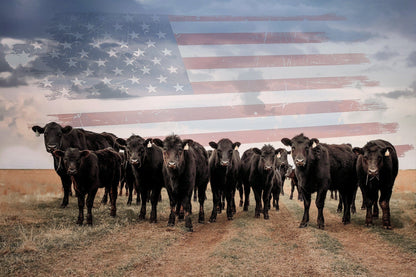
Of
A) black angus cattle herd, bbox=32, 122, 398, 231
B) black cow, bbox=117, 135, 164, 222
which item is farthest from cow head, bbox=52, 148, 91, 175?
black cow, bbox=117, 135, 164, 222

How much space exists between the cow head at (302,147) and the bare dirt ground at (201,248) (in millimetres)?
1841

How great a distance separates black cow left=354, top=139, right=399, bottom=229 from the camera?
9.50 m

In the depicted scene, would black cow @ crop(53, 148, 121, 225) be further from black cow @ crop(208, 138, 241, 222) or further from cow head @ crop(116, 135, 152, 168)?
black cow @ crop(208, 138, 241, 222)

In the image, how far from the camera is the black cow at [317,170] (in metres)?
9.51

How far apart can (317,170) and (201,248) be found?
14.3 feet

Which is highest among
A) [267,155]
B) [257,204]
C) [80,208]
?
[267,155]

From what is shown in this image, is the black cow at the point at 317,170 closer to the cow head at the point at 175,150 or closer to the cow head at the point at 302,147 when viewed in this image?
the cow head at the point at 302,147

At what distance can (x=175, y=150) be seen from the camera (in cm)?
923

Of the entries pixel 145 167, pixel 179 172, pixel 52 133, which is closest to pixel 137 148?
pixel 145 167

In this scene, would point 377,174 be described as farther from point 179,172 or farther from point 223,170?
point 179,172

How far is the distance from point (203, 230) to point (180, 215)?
160cm

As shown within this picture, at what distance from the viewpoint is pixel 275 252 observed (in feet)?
22.7

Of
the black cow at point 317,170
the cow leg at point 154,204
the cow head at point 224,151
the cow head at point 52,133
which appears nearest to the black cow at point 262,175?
the cow head at point 224,151

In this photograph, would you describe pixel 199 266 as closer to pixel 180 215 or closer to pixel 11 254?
pixel 11 254
